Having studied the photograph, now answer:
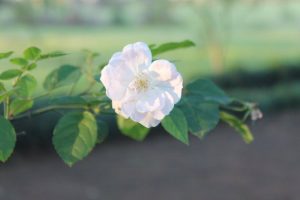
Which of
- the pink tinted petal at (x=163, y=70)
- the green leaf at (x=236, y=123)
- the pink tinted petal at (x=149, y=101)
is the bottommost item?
the green leaf at (x=236, y=123)

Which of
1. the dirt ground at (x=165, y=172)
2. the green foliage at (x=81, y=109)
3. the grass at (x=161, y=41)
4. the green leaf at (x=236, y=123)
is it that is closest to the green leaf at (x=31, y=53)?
the green foliage at (x=81, y=109)

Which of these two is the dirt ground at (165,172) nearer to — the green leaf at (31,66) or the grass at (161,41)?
the grass at (161,41)

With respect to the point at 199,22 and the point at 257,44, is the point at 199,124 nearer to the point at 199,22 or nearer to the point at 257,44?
the point at 199,22

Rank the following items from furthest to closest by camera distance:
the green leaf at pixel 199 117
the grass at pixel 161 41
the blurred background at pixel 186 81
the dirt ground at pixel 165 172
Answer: the grass at pixel 161 41, the blurred background at pixel 186 81, the dirt ground at pixel 165 172, the green leaf at pixel 199 117

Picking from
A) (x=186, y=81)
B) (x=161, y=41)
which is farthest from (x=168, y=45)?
(x=161, y=41)

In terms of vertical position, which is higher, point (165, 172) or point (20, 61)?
point (20, 61)

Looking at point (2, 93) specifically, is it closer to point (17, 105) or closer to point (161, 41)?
point (17, 105)
